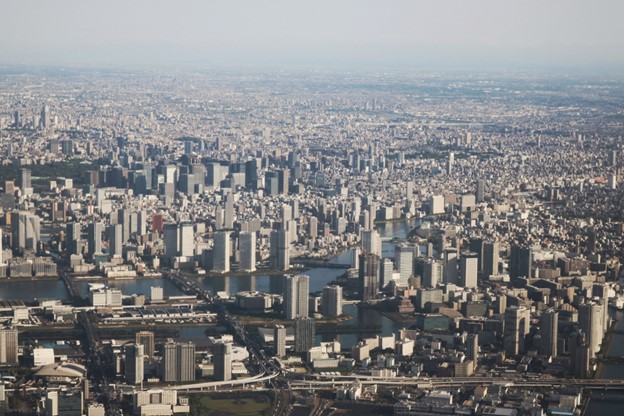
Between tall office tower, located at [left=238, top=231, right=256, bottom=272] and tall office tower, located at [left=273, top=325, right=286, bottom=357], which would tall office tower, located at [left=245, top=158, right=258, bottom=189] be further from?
tall office tower, located at [left=273, top=325, right=286, bottom=357]

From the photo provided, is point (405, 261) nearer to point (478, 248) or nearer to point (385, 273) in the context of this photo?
point (385, 273)

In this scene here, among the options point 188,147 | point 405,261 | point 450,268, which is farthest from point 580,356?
point 188,147

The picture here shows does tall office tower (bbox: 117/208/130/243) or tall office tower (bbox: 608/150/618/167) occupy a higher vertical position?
tall office tower (bbox: 608/150/618/167)

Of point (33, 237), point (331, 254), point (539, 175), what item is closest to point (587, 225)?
point (331, 254)

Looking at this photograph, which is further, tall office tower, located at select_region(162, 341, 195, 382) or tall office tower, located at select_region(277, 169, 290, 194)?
tall office tower, located at select_region(277, 169, 290, 194)

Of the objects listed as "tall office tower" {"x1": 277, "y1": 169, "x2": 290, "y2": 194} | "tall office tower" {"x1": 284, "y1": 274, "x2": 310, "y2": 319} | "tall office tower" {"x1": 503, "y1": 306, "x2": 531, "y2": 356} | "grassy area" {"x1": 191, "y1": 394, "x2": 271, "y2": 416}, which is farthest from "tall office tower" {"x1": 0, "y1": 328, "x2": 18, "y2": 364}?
"tall office tower" {"x1": 277, "y1": 169, "x2": 290, "y2": 194}

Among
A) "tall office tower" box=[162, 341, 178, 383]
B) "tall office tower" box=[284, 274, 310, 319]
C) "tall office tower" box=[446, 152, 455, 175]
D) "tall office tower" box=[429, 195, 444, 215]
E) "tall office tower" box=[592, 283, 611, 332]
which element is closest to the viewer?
"tall office tower" box=[162, 341, 178, 383]

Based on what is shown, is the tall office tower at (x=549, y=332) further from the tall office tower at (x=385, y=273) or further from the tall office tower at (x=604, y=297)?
the tall office tower at (x=385, y=273)
